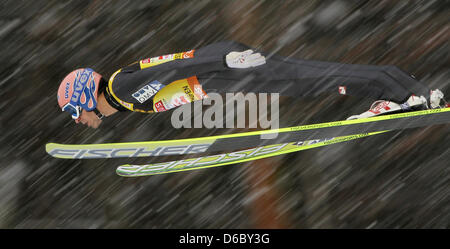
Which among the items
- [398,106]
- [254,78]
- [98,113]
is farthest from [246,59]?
[98,113]

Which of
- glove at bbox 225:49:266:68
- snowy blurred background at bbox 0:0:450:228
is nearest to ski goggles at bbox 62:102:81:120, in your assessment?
glove at bbox 225:49:266:68

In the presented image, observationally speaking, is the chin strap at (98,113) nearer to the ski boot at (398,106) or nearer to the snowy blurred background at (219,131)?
the snowy blurred background at (219,131)

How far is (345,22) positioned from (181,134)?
219 cm

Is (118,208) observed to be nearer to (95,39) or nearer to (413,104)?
(95,39)

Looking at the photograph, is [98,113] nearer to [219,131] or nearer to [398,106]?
[219,131]

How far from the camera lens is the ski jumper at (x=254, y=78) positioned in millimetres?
3879

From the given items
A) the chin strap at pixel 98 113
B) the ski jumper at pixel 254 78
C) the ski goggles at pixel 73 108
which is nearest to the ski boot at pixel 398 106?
the ski jumper at pixel 254 78

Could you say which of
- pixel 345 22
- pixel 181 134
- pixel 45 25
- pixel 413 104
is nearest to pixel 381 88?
pixel 413 104

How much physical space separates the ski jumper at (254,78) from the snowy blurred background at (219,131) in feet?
5.65

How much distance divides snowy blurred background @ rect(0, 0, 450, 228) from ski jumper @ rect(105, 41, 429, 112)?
5.65 ft

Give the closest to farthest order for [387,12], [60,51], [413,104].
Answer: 1. [413,104]
2. [387,12]
3. [60,51]

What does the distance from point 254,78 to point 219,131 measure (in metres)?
2.31

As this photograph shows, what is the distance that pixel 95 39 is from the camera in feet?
19.5

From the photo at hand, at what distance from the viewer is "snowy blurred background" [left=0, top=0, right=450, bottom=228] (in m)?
5.59
